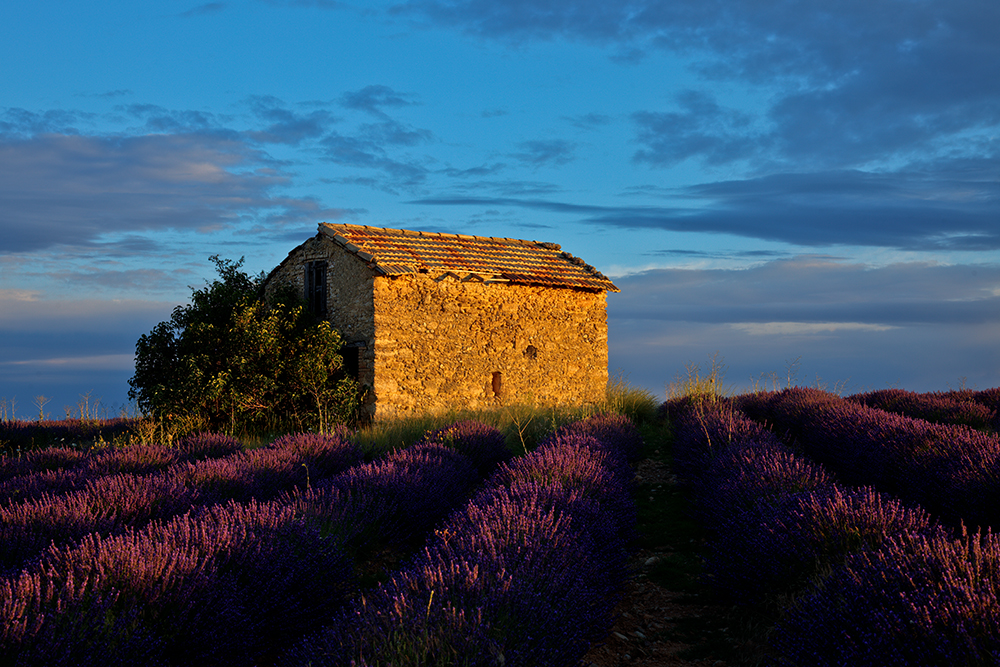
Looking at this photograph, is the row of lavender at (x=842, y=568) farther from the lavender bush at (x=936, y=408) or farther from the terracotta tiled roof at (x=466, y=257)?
the terracotta tiled roof at (x=466, y=257)

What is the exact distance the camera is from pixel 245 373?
501 inches

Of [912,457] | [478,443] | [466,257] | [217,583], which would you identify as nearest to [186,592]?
[217,583]

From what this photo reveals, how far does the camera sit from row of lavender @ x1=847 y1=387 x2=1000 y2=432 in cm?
952

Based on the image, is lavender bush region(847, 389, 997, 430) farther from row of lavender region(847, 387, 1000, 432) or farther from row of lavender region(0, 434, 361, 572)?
row of lavender region(0, 434, 361, 572)

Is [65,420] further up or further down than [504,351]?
further down

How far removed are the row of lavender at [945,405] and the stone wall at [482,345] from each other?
5.74 meters

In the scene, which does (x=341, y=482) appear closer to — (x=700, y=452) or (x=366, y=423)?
(x=700, y=452)

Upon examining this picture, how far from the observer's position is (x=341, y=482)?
18.7 ft

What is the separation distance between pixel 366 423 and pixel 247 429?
237cm

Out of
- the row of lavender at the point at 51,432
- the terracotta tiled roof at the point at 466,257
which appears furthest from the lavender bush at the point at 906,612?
the row of lavender at the point at 51,432

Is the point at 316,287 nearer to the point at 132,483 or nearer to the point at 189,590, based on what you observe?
the point at 132,483

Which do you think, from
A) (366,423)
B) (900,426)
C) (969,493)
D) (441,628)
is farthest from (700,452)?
(366,423)

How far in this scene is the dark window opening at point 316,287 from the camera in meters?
14.3

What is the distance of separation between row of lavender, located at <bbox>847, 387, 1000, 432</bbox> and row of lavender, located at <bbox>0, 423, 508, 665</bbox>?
336 inches
